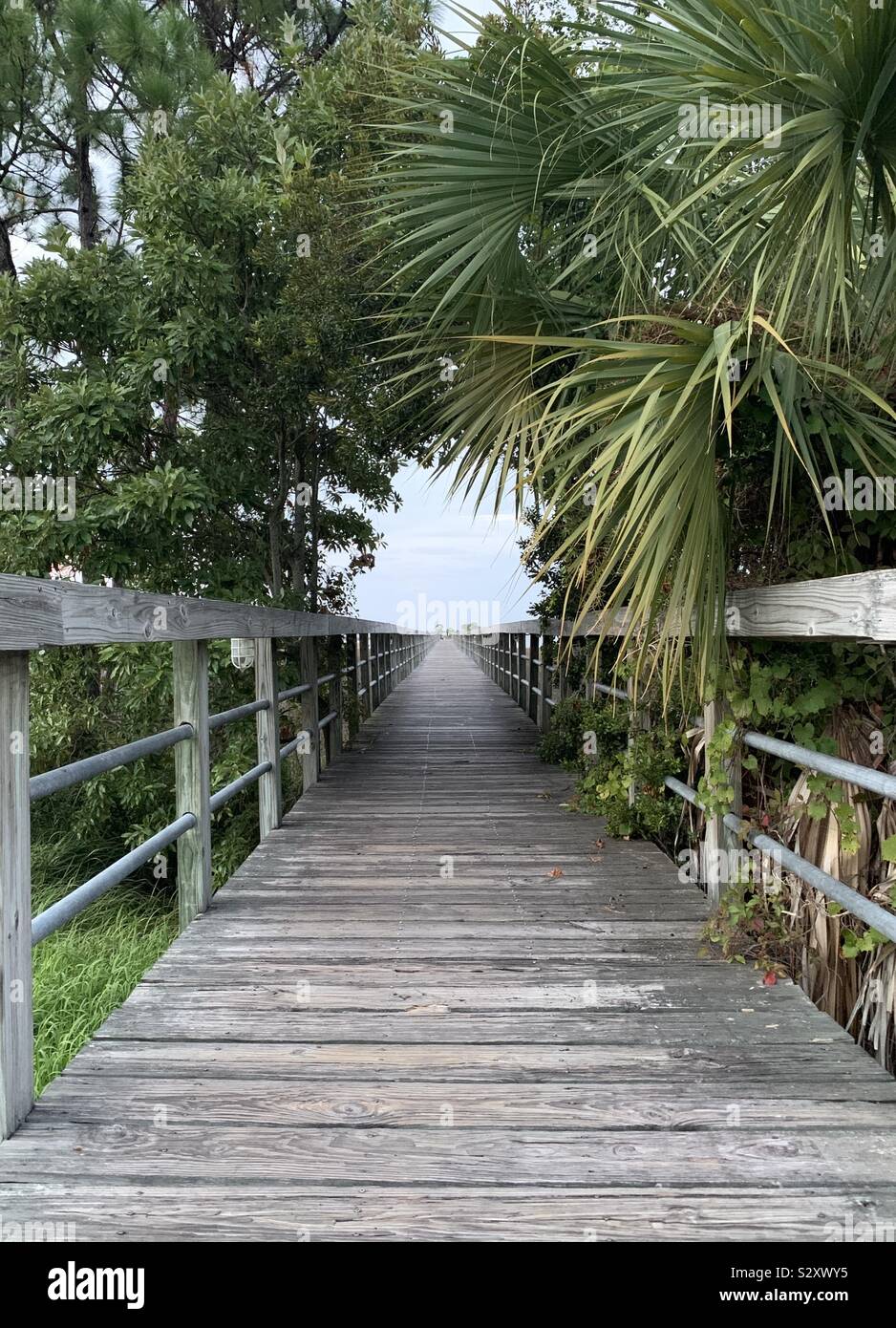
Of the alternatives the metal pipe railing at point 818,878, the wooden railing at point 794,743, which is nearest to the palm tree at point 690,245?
the wooden railing at point 794,743

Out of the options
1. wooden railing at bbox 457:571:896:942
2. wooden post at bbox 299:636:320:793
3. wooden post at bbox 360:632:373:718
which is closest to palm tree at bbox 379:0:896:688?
wooden railing at bbox 457:571:896:942

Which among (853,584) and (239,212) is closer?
(853,584)

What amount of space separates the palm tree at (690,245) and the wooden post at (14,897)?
3.98 feet

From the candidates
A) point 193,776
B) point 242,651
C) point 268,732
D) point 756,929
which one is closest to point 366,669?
point 268,732

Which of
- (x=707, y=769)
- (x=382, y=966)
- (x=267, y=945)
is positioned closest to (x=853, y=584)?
(x=707, y=769)

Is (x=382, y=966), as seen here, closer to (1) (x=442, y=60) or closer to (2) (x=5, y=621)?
(2) (x=5, y=621)

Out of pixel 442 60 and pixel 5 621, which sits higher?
pixel 442 60

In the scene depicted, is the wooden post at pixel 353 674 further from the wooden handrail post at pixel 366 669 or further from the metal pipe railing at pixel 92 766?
the metal pipe railing at pixel 92 766

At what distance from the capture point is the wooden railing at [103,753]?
206 centimetres

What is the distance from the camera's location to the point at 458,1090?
225cm

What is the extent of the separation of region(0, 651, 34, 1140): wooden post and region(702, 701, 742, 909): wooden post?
6.77ft

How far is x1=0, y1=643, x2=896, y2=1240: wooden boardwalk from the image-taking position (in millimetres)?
1822
